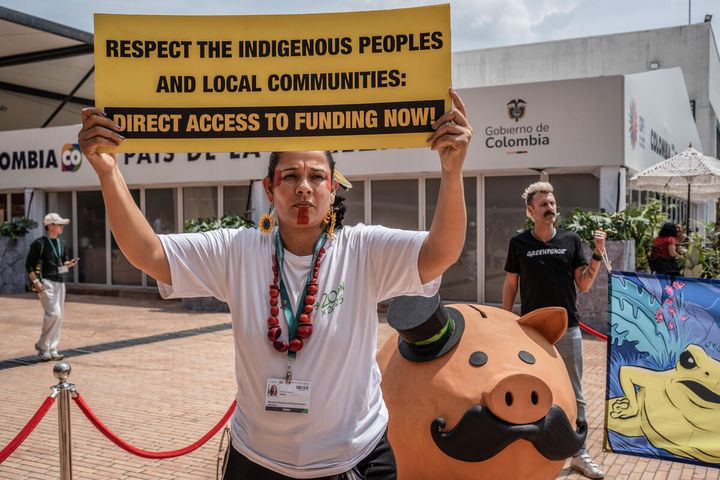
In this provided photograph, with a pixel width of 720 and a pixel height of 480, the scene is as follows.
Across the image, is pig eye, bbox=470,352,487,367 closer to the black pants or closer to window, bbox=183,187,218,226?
the black pants

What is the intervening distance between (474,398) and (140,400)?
493 centimetres

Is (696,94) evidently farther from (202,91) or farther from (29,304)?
(202,91)

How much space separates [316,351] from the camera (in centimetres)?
226

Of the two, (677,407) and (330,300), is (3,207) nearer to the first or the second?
(677,407)

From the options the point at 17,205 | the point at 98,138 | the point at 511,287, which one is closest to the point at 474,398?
the point at 511,287

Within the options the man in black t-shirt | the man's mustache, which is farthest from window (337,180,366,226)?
the man's mustache

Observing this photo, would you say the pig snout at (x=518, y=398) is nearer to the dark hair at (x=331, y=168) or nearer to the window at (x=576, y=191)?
the dark hair at (x=331, y=168)

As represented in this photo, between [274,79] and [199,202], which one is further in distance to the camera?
[199,202]

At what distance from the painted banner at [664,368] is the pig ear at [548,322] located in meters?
1.16

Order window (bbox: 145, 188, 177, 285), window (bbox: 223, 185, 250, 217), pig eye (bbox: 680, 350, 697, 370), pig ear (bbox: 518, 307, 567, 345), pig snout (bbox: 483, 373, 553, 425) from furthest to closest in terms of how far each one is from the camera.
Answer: window (bbox: 145, 188, 177, 285) → window (bbox: 223, 185, 250, 217) → pig eye (bbox: 680, 350, 697, 370) → pig ear (bbox: 518, 307, 567, 345) → pig snout (bbox: 483, 373, 553, 425)

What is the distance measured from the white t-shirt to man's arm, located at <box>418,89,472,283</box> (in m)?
0.08

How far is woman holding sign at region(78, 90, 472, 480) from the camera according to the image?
222 centimetres

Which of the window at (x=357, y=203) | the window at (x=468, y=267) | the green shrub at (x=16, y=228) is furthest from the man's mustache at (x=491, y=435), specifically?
the green shrub at (x=16, y=228)

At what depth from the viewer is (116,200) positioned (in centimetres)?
229
